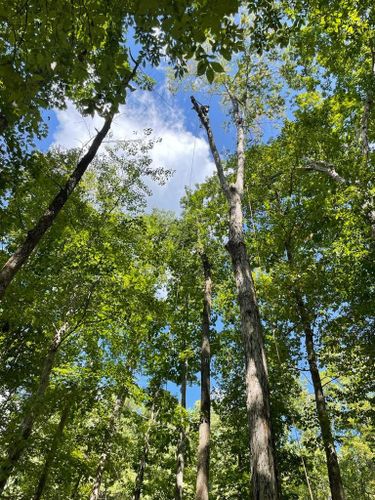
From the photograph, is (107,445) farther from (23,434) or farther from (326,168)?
(326,168)

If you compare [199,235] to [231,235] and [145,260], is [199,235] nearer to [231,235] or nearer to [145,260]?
[145,260]

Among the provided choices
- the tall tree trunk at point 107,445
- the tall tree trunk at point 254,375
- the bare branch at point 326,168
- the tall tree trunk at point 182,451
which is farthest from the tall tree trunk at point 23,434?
the bare branch at point 326,168

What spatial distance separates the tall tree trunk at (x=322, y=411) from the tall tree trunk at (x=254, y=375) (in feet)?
18.3

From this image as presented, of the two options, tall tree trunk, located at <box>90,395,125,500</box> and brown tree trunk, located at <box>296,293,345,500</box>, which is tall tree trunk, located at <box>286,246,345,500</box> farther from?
tall tree trunk, located at <box>90,395,125,500</box>

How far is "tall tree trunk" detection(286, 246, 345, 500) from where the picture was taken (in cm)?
942

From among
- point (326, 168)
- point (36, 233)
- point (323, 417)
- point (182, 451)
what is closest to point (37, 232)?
point (36, 233)

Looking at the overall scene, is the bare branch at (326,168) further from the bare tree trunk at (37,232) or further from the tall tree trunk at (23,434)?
the tall tree trunk at (23,434)

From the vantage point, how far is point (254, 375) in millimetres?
5352

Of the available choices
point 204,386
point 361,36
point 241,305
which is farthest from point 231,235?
point 361,36

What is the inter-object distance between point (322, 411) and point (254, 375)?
20.6ft

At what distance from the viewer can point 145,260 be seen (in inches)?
495

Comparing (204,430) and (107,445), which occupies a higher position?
(204,430)

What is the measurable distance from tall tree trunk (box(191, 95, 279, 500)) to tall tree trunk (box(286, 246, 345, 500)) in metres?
5.58

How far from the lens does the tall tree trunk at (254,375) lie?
14.6ft
